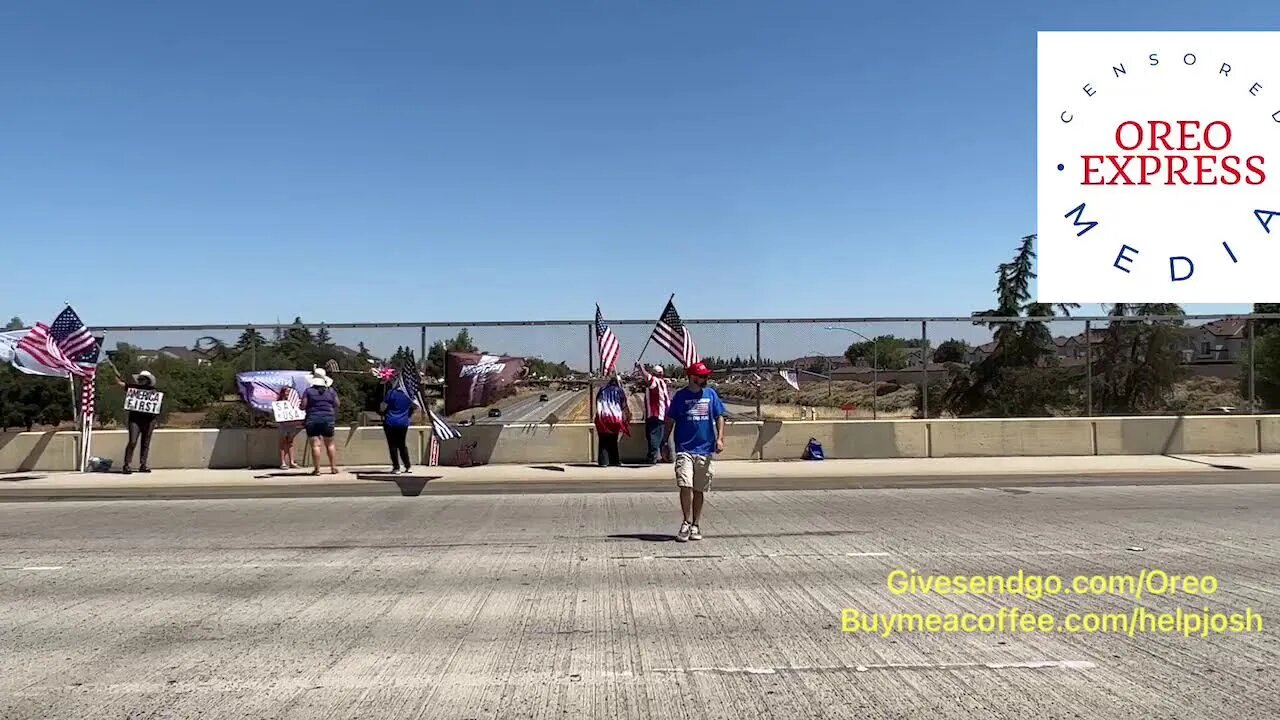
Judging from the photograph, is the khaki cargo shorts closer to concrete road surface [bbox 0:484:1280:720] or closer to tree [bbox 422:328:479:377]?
concrete road surface [bbox 0:484:1280:720]

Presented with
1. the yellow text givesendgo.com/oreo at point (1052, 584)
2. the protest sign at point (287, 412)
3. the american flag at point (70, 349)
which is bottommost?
the yellow text givesendgo.com/oreo at point (1052, 584)

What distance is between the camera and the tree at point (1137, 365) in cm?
1591

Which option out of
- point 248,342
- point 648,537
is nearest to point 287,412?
point 248,342

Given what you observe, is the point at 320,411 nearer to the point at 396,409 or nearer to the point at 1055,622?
the point at 396,409

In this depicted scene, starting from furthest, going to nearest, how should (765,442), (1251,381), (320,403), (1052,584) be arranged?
(1251,381)
(765,442)
(320,403)
(1052,584)

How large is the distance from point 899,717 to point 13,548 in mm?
8323

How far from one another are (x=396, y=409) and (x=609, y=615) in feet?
28.4

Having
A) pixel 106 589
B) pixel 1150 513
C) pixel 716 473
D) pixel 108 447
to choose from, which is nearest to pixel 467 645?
pixel 106 589

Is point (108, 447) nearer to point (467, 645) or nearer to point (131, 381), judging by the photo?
point (131, 381)

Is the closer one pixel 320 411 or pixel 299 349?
pixel 320 411

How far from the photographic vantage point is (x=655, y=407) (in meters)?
14.9

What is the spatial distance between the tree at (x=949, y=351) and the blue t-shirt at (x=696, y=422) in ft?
28.4

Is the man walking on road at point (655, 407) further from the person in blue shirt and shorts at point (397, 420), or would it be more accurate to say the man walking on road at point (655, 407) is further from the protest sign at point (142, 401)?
the protest sign at point (142, 401)

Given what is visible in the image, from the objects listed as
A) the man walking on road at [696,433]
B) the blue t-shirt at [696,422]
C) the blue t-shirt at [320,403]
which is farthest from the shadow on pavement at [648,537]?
the blue t-shirt at [320,403]
